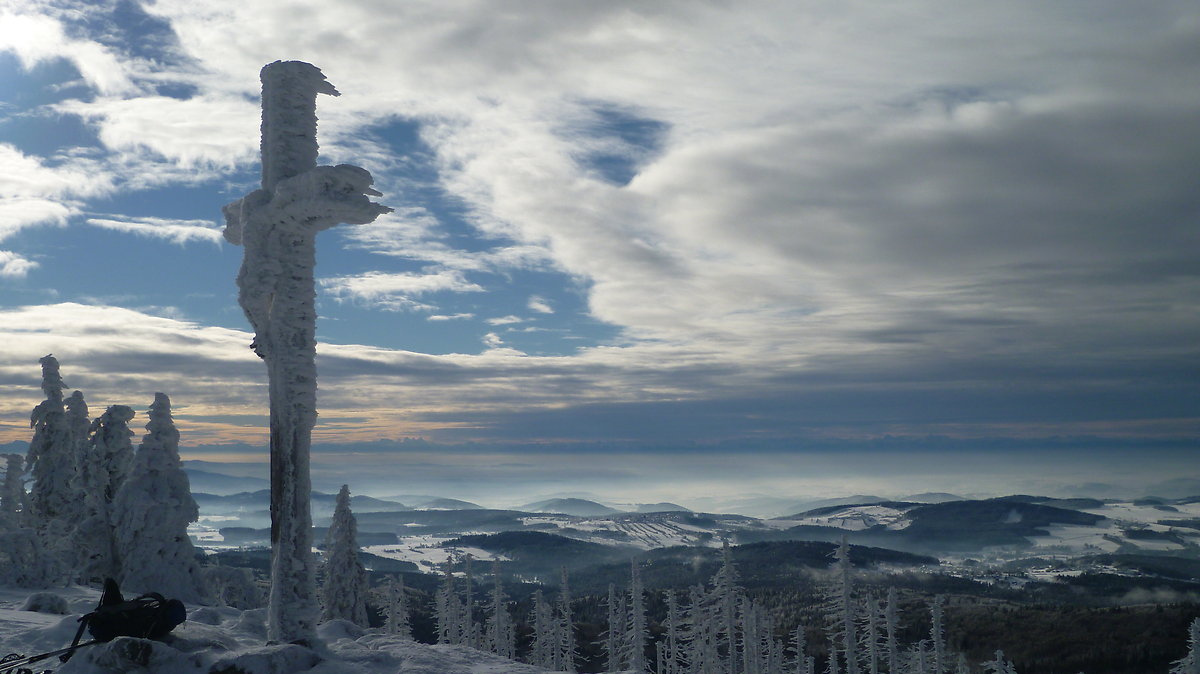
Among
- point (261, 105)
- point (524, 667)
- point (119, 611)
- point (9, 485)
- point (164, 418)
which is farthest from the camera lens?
point (9, 485)

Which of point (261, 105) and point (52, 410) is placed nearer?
point (261, 105)

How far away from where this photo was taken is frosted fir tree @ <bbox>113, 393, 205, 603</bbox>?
29.1m

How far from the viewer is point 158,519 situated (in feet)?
98.6

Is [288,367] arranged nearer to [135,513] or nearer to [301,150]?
[301,150]

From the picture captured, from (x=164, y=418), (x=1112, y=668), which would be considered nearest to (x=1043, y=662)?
(x=1112, y=668)

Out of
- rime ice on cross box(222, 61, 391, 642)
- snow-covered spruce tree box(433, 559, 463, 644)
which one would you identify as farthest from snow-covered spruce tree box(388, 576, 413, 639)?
rime ice on cross box(222, 61, 391, 642)

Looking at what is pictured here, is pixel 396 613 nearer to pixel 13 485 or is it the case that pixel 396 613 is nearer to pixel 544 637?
pixel 544 637

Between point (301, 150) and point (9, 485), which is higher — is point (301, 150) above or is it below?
above

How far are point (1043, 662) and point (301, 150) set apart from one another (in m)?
205

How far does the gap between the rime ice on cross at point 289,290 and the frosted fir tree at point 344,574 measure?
35111 mm

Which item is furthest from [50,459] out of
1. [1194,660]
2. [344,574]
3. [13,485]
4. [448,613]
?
[1194,660]

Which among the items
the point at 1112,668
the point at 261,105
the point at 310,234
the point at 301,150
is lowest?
the point at 1112,668

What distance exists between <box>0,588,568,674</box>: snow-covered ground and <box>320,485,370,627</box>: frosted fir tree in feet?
109

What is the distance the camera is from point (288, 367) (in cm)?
1650
